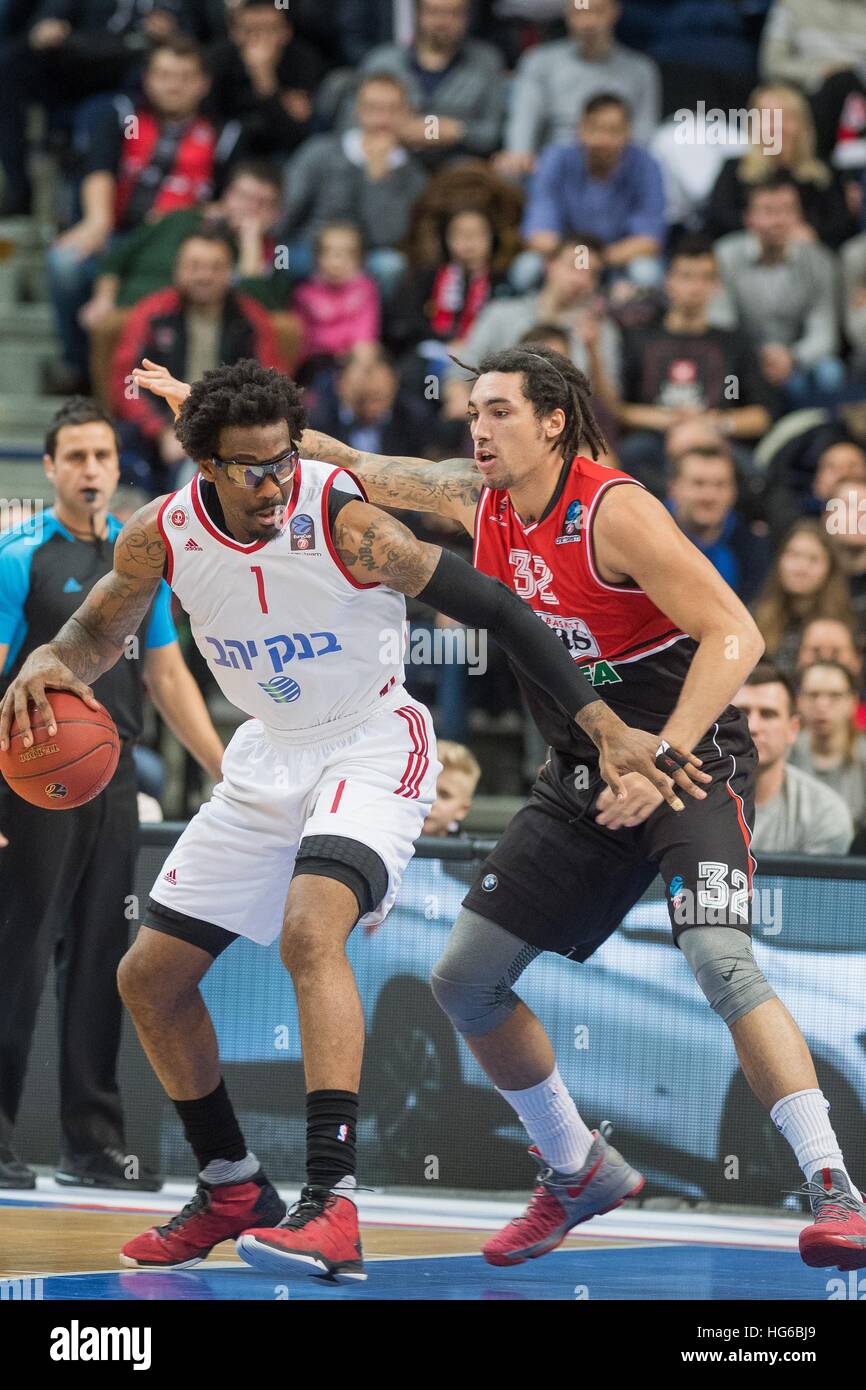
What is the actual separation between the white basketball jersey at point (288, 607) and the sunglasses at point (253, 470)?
0.14 meters

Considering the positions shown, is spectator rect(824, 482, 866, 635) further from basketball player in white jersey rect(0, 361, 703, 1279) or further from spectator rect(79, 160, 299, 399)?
basketball player in white jersey rect(0, 361, 703, 1279)

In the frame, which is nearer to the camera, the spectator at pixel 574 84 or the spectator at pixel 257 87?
the spectator at pixel 574 84

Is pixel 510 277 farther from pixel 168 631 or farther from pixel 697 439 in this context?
pixel 168 631

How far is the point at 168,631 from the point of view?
6.44 m

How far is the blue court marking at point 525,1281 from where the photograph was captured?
4438 millimetres

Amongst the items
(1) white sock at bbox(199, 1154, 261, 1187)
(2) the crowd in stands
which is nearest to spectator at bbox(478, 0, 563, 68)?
(2) the crowd in stands

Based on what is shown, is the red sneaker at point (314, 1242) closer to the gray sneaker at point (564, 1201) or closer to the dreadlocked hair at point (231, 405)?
the gray sneaker at point (564, 1201)

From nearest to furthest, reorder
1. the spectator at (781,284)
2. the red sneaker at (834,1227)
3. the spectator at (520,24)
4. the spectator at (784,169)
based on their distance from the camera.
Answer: the red sneaker at (834,1227)
the spectator at (781,284)
the spectator at (784,169)
the spectator at (520,24)

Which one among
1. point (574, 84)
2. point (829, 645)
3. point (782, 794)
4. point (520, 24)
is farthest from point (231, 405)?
A: point (520, 24)

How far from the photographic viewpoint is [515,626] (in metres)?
4.57

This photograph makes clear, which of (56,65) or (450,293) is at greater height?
(56,65)

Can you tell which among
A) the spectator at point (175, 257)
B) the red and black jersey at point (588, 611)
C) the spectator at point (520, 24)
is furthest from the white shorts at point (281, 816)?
the spectator at point (520, 24)

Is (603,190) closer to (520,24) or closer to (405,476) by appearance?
(520,24)

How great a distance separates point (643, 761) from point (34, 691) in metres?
1.53
